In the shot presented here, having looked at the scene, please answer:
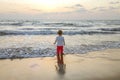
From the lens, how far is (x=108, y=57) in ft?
38.9

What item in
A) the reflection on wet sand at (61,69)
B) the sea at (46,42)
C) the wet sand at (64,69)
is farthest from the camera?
the sea at (46,42)

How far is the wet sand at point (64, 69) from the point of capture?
26.6 feet

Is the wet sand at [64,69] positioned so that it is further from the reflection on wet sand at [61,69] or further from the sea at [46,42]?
the sea at [46,42]

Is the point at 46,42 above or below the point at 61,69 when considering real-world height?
below

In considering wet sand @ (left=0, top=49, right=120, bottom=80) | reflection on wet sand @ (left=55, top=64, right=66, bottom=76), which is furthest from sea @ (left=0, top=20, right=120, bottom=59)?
reflection on wet sand @ (left=55, top=64, right=66, bottom=76)

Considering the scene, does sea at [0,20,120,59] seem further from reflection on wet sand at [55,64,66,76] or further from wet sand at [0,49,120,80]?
reflection on wet sand at [55,64,66,76]

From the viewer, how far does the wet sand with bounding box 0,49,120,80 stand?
812cm

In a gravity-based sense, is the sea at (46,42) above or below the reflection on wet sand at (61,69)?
below

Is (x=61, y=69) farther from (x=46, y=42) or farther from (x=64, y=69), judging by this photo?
(x=46, y=42)

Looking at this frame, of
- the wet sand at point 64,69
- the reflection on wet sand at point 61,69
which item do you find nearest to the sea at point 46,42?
the wet sand at point 64,69

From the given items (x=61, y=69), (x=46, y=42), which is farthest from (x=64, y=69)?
(x=46, y=42)

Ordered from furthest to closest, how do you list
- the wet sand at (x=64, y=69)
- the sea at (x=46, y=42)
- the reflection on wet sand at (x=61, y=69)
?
1. the sea at (x=46, y=42)
2. the reflection on wet sand at (x=61, y=69)
3. the wet sand at (x=64, y=69)

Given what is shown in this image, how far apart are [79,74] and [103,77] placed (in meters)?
0.90

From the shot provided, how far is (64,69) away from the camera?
9289 millimetres
